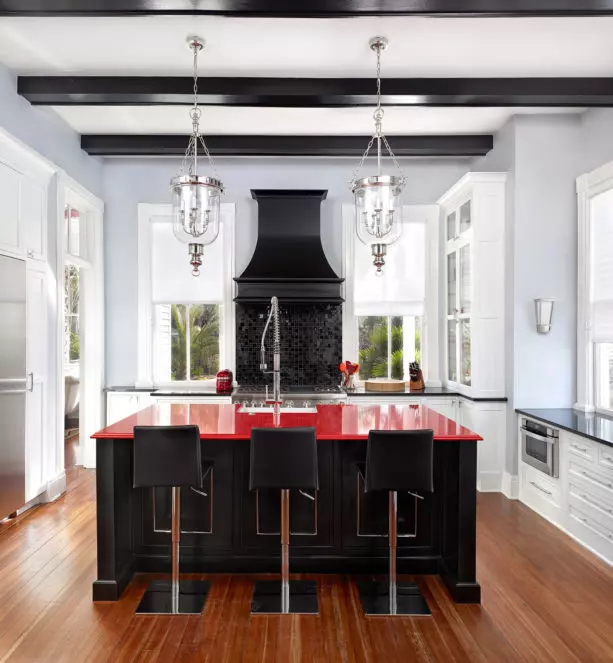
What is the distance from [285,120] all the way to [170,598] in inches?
157

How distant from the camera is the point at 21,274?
4223mm

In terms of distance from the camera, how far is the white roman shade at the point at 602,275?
433cm

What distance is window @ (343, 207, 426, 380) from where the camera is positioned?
611cm

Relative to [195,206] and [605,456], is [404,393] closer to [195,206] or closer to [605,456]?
[605,456]

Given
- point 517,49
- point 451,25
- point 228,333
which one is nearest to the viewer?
point 451,25

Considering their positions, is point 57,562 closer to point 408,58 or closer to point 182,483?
point 182,483

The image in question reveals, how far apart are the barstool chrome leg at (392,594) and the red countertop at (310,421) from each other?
43 cm

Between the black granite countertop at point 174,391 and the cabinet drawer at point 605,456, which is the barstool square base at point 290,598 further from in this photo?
the black granite countertop at point 174,391

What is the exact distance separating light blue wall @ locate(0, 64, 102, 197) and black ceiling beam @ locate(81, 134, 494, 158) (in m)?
0.25

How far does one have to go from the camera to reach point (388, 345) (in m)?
6.21

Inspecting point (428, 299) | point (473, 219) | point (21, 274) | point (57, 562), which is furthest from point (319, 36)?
point (57, 562)

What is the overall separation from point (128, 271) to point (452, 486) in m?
4.41

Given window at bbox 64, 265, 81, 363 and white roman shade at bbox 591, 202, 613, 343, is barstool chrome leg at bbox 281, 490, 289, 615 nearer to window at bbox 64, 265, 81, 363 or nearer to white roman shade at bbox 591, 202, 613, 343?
white roman shade at bbox 591, 202, 613, 343

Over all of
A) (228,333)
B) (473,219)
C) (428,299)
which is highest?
(473,219)
